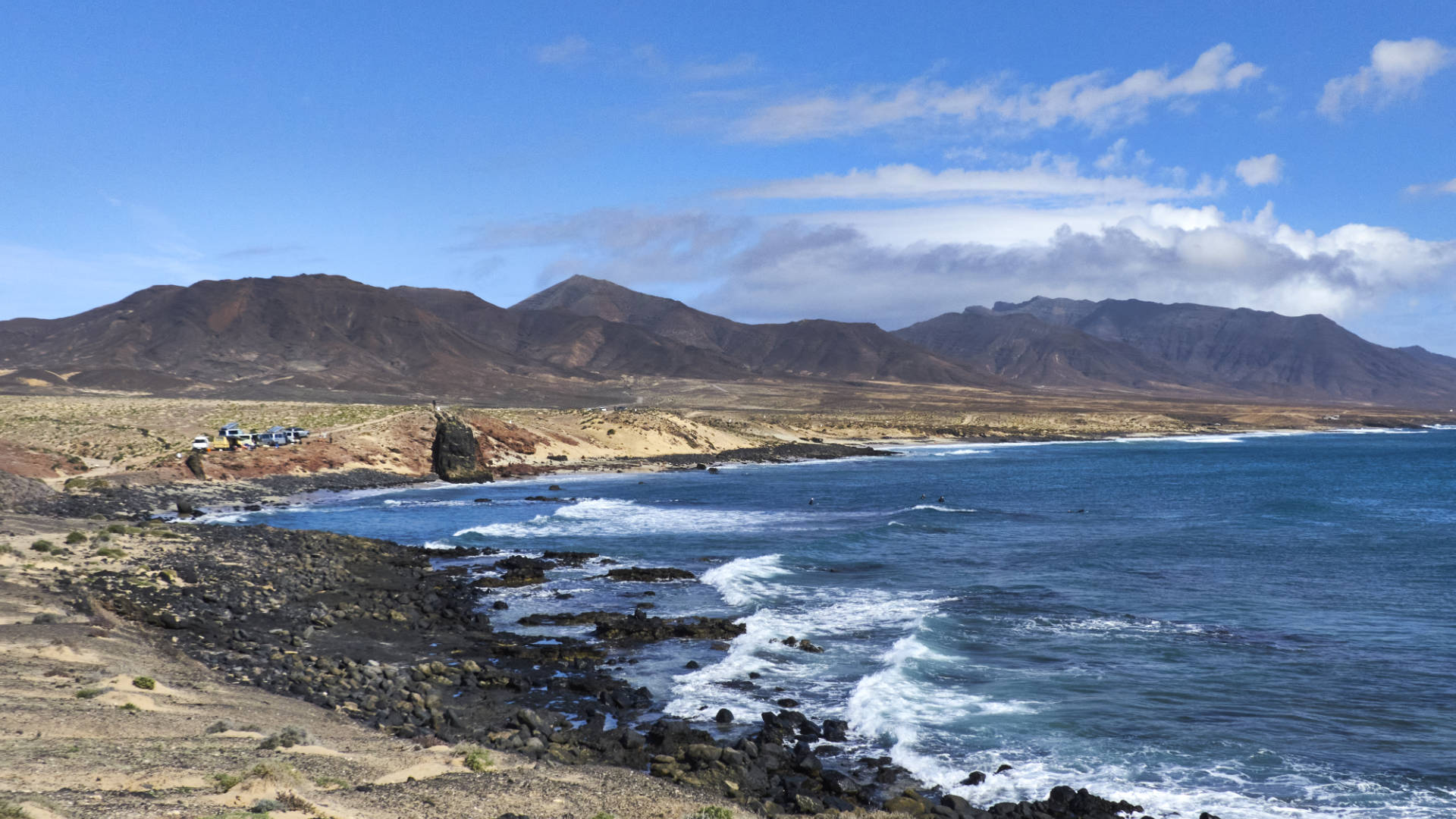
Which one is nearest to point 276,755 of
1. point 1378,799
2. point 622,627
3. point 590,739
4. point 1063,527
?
point 590,739

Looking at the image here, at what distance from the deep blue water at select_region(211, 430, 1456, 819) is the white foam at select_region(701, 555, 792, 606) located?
189mm

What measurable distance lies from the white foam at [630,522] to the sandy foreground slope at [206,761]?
2480 centimetres

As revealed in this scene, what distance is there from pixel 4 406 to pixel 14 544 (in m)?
68.8

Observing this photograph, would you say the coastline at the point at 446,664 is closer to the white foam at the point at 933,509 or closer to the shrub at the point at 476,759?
the shrub at the point at 476,759

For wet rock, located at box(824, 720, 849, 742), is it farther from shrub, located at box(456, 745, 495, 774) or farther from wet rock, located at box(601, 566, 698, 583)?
wet rock, located at box(601, 566, 698, 583)

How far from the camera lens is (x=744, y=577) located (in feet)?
108

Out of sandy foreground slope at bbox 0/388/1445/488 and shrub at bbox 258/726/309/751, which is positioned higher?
sandy foreground slope at bbox 0/388/1445/488

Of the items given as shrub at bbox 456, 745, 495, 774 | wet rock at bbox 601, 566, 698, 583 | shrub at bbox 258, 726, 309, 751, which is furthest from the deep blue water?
shrub at bbox 258, 726, 309, 751

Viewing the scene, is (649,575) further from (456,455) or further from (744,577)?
(456,455)

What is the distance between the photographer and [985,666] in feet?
73.2

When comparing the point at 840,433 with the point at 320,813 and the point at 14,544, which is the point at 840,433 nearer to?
the point at 14,544

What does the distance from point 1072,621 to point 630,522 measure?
26.6m

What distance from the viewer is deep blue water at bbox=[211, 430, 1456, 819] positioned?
1680 cm

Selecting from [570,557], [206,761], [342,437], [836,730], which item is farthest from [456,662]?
[342,437]
